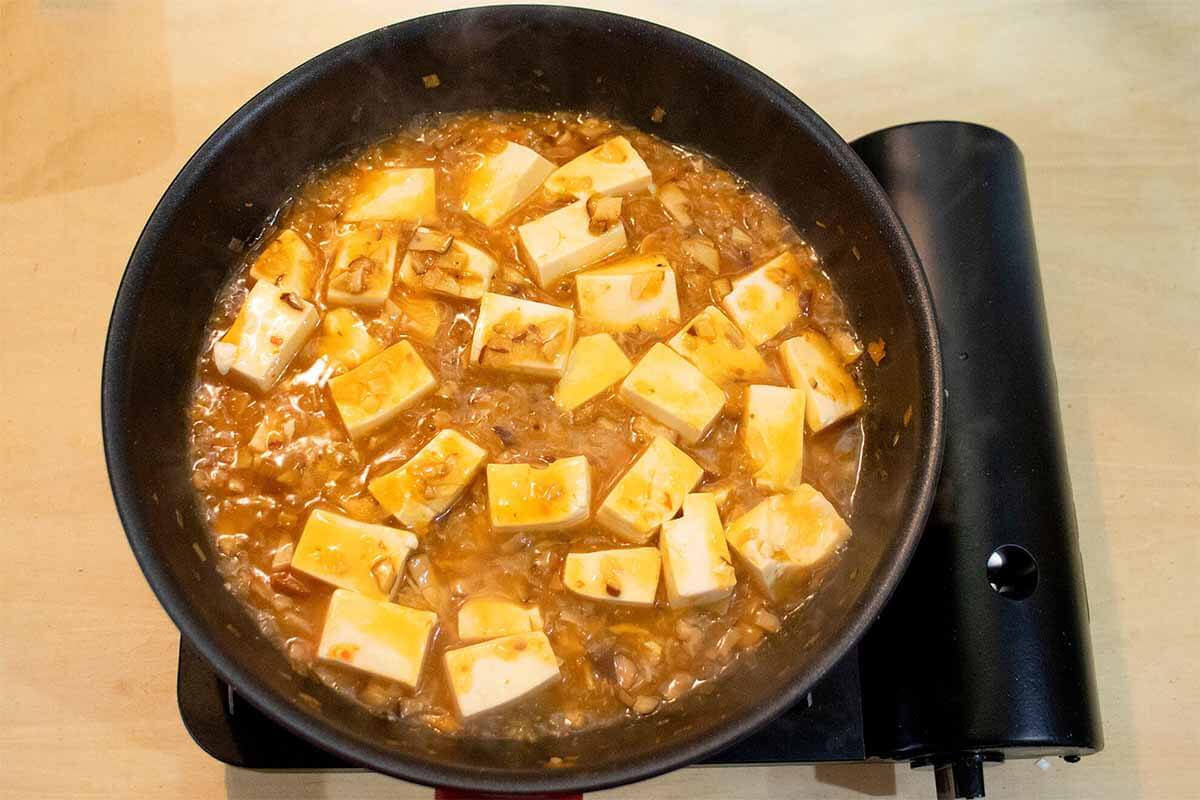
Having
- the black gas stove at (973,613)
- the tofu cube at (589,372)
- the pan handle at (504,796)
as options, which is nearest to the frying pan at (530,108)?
the pan handle at (504,796)

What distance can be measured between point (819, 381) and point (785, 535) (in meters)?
0.27

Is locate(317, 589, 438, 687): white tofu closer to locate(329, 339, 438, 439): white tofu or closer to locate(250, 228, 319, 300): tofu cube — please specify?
locate(329, 339, 438, 439): white tofu

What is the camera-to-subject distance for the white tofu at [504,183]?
1.59 metres

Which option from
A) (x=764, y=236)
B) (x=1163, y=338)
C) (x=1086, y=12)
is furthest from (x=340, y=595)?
(x=1086, y=12)

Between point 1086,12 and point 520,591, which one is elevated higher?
point 1086,12

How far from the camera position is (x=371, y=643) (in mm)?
1286

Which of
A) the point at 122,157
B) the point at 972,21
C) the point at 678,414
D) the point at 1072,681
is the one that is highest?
the point at 972,21

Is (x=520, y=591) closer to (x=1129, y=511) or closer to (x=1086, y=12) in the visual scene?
(x=1129, y=511)

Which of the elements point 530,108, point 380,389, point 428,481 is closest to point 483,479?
point 428,481

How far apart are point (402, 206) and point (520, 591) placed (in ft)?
2.23

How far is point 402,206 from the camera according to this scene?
1.57 meters

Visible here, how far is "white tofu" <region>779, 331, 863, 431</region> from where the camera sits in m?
1.48

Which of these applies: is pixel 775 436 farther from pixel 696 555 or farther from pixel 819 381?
pixel 696 555

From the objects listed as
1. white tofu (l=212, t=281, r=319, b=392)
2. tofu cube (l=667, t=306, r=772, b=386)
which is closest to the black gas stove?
tofu cube (l=667, t=306, r=772, b=386)
